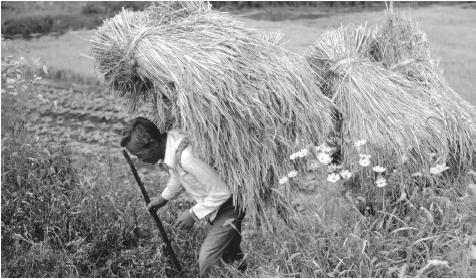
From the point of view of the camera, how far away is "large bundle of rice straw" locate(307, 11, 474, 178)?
2834mm

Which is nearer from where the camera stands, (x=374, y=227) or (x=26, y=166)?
(x=374, y=227)

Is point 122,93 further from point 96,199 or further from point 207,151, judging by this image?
point 96,199

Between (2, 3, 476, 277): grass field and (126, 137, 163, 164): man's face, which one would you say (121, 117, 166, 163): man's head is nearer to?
(126, 137, 163, 164): man's face

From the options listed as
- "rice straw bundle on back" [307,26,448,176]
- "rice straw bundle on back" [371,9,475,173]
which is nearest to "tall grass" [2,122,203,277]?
"rice straw bundle on back" [307,26,448,176]

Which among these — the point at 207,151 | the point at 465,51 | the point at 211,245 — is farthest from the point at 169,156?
the point at 465,51

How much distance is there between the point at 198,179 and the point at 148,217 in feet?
3.85

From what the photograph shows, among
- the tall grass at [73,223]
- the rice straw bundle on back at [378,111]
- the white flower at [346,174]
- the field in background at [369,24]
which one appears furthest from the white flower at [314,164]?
the tall grass at [73,223]

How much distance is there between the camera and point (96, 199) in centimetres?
375

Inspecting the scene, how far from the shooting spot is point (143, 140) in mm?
2703

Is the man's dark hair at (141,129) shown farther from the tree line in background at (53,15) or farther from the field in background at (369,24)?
the tree line in background at (53,15)

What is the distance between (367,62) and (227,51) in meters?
0.87

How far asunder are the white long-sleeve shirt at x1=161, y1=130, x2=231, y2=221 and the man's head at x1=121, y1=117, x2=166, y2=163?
0.08m

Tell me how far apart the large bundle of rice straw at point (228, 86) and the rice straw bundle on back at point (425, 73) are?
0.58 m

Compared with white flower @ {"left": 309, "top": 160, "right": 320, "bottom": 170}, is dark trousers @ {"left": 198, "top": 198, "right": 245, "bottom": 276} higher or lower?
lower
